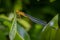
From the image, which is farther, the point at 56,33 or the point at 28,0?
the point at 28,0

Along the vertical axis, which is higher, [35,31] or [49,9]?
[49,9]

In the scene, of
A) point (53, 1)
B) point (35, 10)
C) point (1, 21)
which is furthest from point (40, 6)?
point (1, 21)

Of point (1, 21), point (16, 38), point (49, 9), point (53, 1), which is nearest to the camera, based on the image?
point (16, 38)

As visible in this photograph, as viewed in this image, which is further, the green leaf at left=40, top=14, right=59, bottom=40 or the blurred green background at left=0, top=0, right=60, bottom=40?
the blurred green background at left=0, top=0, right=60, bottom=40

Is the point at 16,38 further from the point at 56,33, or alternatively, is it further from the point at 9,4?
the point at 9,4

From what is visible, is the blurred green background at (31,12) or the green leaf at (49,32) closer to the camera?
the green leaf at (49,32)

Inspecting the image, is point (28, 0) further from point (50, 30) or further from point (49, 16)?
point (50, 30)

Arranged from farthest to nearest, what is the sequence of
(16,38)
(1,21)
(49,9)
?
(49,9) < (1,21) < (16,38)

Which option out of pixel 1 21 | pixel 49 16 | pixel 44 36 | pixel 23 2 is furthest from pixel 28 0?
pixel 44 36

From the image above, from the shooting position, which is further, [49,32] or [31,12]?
[31,12]
